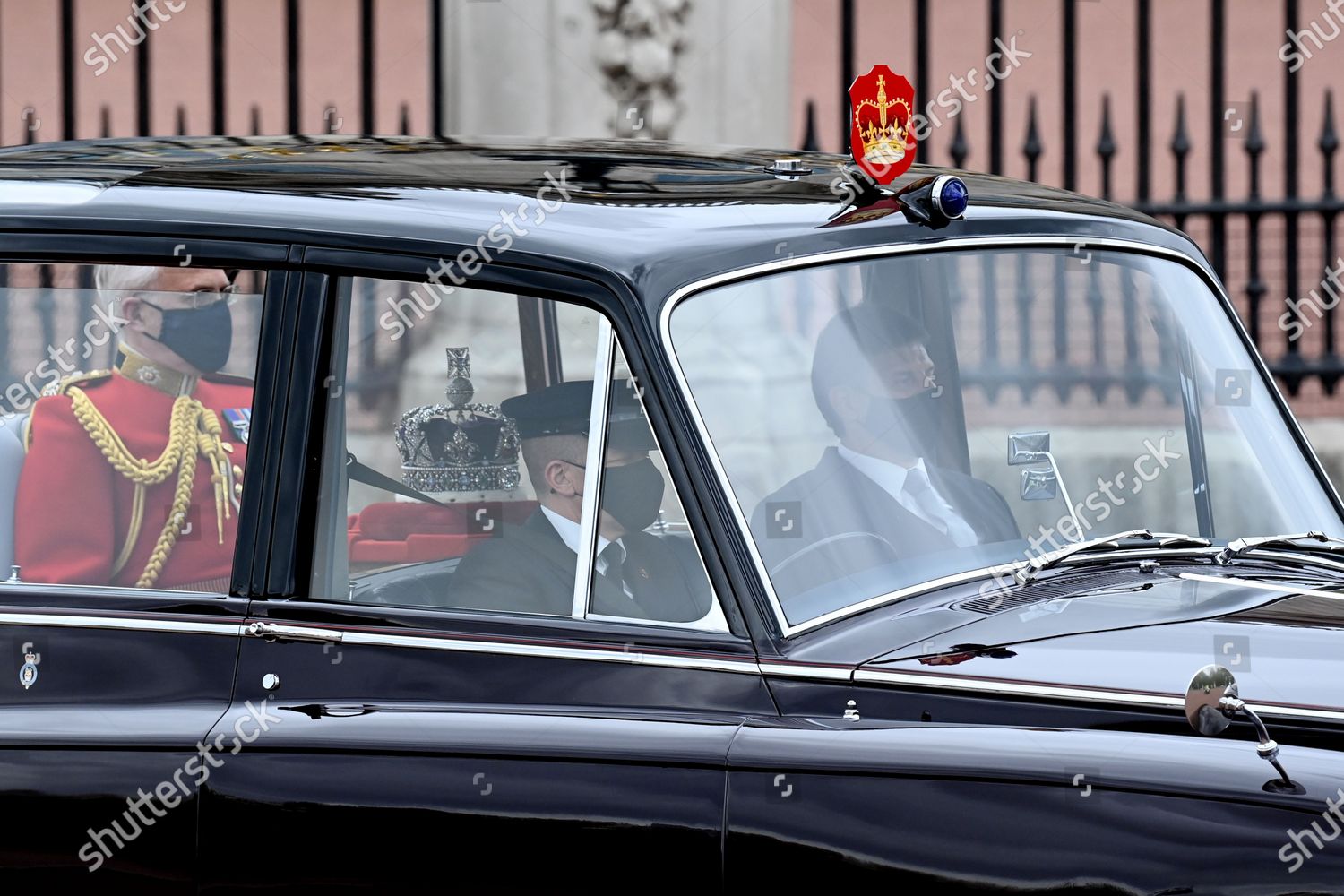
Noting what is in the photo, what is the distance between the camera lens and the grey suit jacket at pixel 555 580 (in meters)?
2.58

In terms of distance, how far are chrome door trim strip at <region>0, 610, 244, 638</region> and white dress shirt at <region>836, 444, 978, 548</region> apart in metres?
0.94

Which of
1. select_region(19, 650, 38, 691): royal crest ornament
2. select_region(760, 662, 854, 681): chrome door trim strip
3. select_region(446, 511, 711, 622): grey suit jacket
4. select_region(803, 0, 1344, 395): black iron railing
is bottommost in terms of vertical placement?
select_region(19, 650, 38, 691): royal crest ornament

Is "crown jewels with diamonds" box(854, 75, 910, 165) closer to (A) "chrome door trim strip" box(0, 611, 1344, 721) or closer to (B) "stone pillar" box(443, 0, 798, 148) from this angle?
(A) "chrome door trim strip" box(0, 611, 1344, 721)

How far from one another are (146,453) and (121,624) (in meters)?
0.28

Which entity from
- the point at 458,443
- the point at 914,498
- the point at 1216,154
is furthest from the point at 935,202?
the point at 1216,154

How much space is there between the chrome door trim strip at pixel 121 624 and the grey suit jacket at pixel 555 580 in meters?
0.34

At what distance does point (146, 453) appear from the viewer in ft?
9.39

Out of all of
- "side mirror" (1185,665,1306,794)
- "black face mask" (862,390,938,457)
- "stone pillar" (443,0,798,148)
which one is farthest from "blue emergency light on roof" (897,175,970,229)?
"stone pillar" (443,0,798,148)

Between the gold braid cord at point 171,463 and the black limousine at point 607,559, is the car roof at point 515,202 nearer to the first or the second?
the black limousine at point 607,559

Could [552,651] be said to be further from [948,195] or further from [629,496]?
[948,195]

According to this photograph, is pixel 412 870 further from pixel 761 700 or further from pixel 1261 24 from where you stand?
pixel 1261 24

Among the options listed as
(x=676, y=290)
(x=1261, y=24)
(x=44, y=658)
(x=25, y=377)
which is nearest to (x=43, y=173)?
(x=25, y=377)

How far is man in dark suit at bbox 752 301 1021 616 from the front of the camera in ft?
8.52

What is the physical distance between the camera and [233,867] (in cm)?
250
